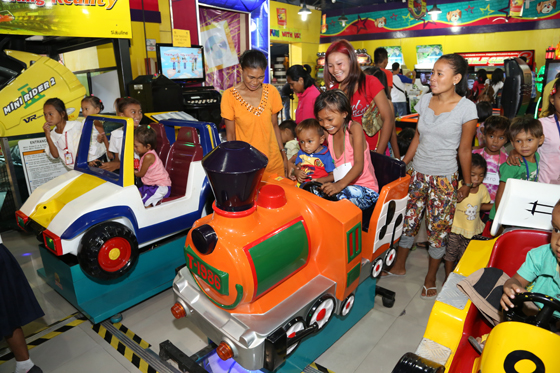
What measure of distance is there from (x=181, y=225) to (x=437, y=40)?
12.7m

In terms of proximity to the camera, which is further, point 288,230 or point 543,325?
point 288,230

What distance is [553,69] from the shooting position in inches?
230

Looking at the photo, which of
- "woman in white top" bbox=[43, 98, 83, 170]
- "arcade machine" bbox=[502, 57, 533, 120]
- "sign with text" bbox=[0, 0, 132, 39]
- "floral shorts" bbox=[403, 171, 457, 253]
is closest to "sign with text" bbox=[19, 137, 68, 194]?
"woman in white top" bbox=[43, 98, 83, 170]

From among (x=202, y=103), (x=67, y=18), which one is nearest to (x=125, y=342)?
(x=67, y=18)

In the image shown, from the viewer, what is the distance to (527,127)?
2.53 meters

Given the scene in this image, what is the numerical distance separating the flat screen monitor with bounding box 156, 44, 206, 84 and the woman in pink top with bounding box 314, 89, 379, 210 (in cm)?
445

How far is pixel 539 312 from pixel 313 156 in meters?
1.50

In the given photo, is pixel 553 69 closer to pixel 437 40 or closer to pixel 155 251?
pixel 155 251

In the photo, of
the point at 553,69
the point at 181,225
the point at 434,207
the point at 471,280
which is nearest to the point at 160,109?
the point at 181,225

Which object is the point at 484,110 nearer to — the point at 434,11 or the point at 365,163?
the point at 365,163

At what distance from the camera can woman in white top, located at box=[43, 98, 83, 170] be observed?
327 centimetres

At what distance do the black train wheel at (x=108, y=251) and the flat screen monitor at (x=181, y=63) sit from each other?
4206mm

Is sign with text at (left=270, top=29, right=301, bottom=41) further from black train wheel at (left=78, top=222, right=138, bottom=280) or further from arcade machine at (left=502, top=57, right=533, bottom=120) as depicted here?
black train wheel at (left=78, top=222, right=138, bottom=280)

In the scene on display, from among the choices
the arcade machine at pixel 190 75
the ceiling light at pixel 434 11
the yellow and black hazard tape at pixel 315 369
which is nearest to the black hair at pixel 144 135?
the yellow and black hazard tape at pixel 315 369
